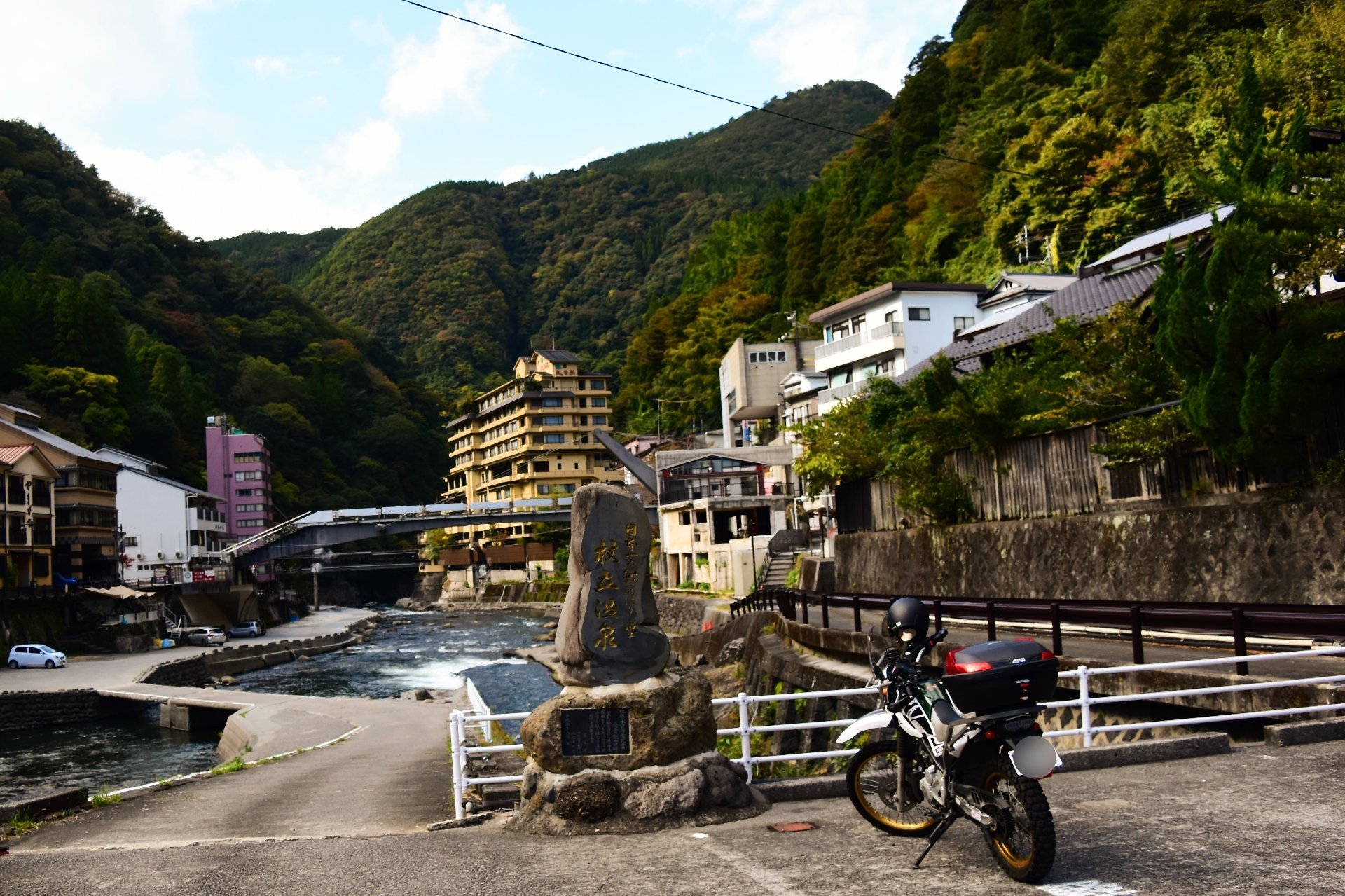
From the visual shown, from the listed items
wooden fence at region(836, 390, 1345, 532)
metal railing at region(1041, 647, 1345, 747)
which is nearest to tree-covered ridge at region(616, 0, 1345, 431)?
wooden fence at region(836, 390, 1345, 532)

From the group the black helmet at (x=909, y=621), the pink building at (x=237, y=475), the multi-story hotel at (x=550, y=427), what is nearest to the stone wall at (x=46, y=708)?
the black helmet at (x=909, y=621)

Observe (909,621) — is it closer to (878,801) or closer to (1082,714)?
(878,801)

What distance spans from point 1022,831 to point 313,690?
39360mm

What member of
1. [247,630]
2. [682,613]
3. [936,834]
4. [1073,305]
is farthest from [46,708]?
[936,834]

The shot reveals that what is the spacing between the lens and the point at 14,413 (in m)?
59.9

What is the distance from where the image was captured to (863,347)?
169ft

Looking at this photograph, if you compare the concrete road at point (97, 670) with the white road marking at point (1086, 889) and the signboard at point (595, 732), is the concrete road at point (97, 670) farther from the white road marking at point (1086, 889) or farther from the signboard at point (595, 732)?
the white road marking at point (1086, 889)

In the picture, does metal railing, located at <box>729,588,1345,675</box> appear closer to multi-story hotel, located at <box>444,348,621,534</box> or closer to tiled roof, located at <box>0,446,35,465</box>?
tiled roof, located at <box>0,446,35,465</box>

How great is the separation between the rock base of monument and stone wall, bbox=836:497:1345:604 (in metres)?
10.6

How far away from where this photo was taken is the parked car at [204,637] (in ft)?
181

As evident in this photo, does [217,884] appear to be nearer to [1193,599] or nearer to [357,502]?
[1193,599]

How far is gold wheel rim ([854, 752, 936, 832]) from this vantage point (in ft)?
22.9

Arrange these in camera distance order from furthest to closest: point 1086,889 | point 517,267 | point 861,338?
point 517,267, point 861,338, point 1086,889

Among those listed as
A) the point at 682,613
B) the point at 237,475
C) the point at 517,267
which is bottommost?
the point at 682,613
